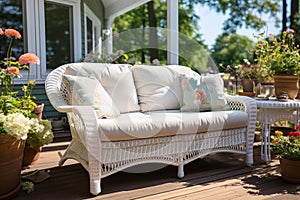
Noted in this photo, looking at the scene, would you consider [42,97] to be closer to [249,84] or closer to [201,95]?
[201,95]

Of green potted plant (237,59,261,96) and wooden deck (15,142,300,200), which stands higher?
green potted plant (237,59,261,96)

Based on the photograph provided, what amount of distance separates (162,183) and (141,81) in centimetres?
109

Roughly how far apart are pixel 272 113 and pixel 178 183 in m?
1.31

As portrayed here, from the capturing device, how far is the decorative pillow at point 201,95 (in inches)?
106

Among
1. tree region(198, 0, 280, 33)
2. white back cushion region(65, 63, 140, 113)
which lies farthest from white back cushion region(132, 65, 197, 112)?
tree region(198, 0, 280, 33)

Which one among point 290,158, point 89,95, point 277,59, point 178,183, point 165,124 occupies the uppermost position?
point 277,59

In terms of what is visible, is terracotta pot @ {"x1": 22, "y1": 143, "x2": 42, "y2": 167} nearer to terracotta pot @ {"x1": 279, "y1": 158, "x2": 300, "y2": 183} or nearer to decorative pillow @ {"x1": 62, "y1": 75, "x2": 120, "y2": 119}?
decorative pillow @ {"x1": 62, "y1": 75, "x2": 120, "y2": 119}

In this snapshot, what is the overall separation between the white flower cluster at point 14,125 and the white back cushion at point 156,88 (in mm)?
1223

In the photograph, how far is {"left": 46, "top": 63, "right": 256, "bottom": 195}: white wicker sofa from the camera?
1966 mm

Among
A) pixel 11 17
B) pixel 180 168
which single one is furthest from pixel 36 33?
pixel 180 168

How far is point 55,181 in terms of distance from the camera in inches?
88.0

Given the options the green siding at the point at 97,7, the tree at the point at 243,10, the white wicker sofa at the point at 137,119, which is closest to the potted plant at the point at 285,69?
the white wicker sofa at the point at 137,119

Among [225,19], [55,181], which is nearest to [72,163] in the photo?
[55,181]

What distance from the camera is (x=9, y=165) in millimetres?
1859
